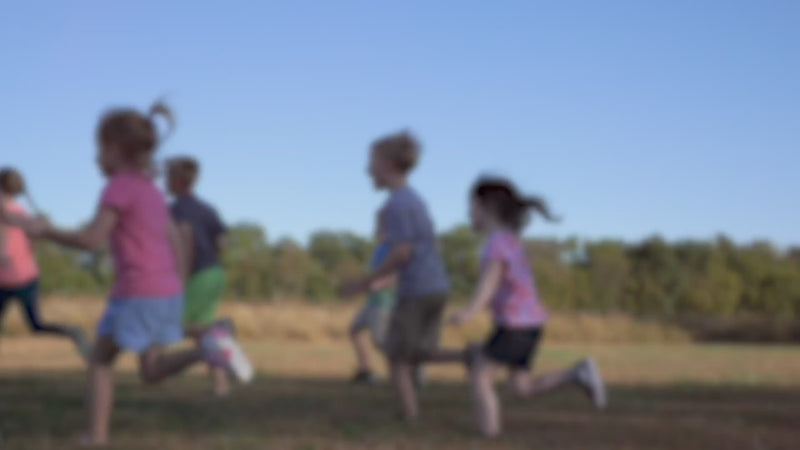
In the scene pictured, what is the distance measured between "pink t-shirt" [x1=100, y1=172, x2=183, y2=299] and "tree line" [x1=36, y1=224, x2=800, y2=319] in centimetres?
2660

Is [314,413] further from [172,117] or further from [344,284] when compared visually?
[172,117]

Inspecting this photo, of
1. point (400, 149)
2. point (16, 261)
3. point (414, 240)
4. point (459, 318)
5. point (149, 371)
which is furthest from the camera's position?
point (16, 261)

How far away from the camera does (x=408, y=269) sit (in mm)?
5809

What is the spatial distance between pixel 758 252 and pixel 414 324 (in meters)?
33.4

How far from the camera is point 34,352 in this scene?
1480 centimetres

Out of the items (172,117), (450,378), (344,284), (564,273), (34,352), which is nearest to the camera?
(172,117)

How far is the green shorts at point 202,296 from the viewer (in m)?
7.21

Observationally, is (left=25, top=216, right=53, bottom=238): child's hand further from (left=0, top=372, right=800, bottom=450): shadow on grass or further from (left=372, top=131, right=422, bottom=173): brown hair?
(left=372, top=131, right=422, bottom=173): brown hair

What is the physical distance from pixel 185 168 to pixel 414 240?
7.39 ft

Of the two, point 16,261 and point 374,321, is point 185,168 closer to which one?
point 374,321

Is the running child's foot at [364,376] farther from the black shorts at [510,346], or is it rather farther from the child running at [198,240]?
the black shorts at [510,346]

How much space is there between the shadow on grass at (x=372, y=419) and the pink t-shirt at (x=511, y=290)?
63 centimetres

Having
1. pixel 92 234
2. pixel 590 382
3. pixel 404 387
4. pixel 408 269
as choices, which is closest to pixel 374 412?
pixel 404 387

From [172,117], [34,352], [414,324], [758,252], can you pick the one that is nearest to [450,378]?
[414,324]
